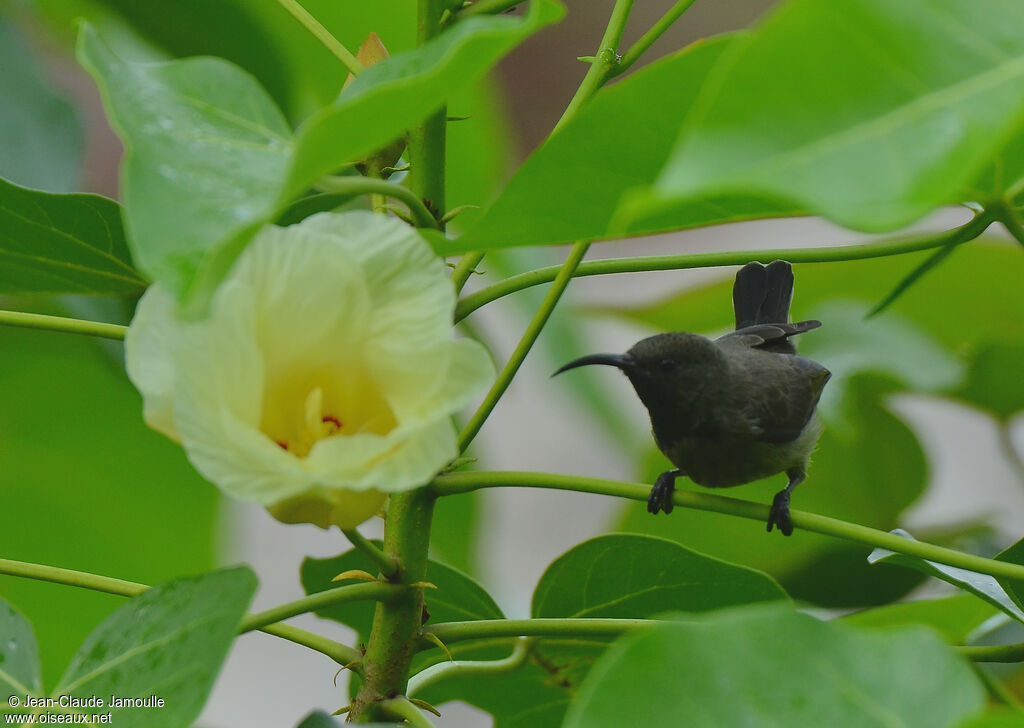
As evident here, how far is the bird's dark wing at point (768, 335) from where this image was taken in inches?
52.9

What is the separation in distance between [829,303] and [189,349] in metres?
1.20

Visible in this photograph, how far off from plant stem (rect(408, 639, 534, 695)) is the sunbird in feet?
1.13

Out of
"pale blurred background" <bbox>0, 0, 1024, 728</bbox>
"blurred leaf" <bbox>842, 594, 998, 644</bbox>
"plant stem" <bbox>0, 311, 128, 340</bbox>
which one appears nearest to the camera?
"plant stem" <bbox>0, 311, 128, 340</bbox>

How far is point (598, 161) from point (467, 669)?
0.47 metres

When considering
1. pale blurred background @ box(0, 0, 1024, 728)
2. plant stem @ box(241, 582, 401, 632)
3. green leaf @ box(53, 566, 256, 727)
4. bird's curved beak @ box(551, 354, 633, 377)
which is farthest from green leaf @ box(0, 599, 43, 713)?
pale blurred background @ box(0, 0, 1024, 728)

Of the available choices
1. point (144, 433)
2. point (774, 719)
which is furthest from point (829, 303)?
point (774, 719)

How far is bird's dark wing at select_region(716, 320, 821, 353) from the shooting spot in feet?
4.41

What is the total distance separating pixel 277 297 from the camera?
1.61ft

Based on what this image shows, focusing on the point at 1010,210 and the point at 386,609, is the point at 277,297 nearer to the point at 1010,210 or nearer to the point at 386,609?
the point at 386,609

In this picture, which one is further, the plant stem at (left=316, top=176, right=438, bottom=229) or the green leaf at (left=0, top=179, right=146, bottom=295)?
the green leaf at (left=0, top=179, right=146, bottom=295)

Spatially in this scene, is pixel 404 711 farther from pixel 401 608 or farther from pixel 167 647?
pixel 167 647

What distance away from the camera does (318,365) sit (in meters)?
0.54

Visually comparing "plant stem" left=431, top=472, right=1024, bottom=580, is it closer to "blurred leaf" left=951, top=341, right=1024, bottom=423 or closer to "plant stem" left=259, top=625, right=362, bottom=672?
"plant stem" left=259, top=625, right=362, bottom=672

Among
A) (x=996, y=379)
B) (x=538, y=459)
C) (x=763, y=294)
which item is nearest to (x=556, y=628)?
(x=763, y=294)
